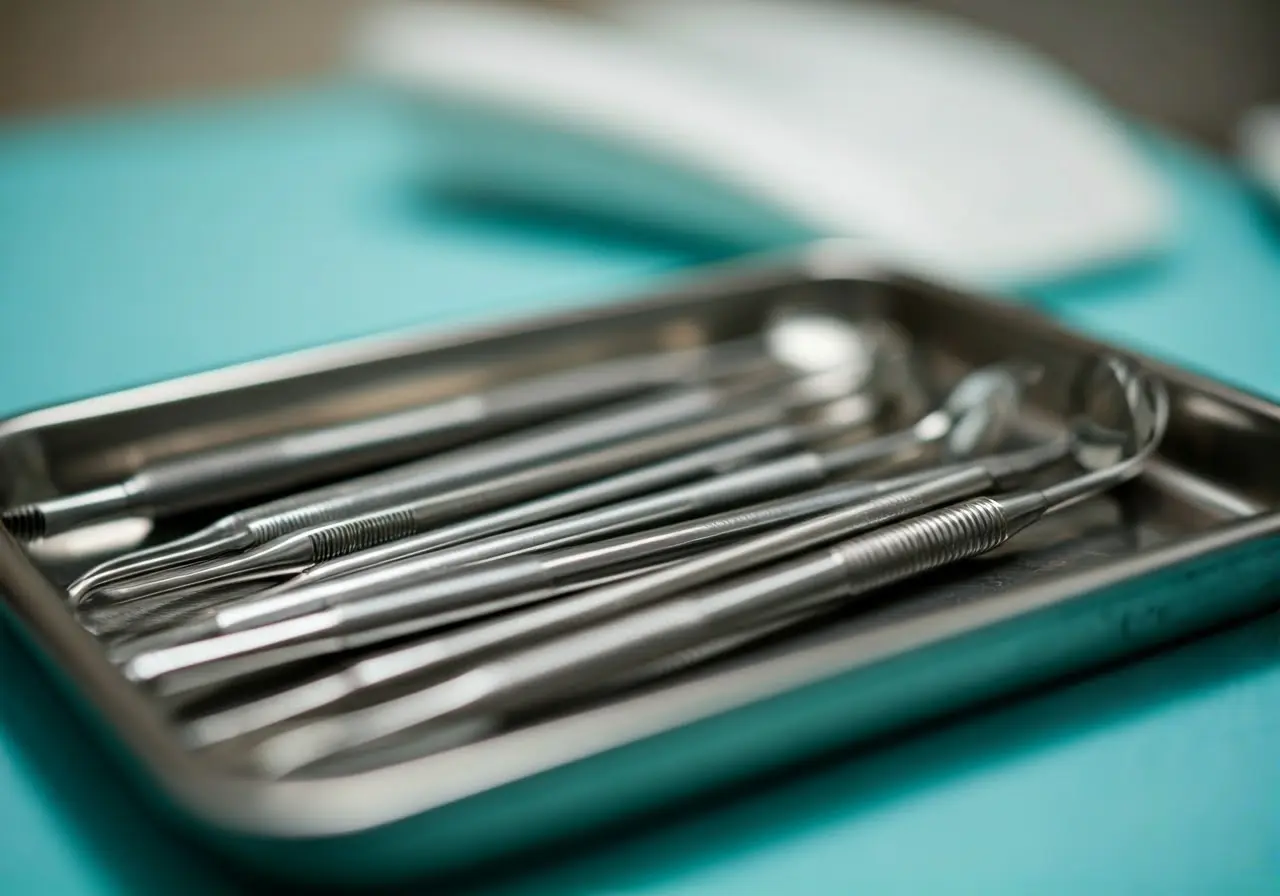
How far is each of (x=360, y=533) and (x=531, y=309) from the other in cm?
19

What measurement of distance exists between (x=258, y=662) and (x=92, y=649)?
1.6 inches

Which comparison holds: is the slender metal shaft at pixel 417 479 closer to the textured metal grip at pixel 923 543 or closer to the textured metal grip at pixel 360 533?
the textured metal grip at pixel 360 533

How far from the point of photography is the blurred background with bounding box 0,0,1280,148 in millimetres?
1052

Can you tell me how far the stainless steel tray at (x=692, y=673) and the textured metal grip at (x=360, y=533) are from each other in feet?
0.25

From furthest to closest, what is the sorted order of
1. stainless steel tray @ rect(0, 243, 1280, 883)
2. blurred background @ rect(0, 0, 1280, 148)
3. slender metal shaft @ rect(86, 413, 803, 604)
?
blurred background @ rect(0, 0, 1280, 148), slender metal shaft @ rect(86, 413, 803, 604), stainless steel tray @ rect(0, 243, 1280, 883)

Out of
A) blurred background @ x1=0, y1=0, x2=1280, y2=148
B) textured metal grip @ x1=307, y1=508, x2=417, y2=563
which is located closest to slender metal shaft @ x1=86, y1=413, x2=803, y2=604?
textured metal grip @ x1=307, y1=508, x2=417, y2=563

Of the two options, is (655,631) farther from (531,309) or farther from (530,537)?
(531,309)

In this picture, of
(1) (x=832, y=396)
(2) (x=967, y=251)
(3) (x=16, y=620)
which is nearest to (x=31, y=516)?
(3) (x=16, y=620)

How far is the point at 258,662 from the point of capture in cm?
35

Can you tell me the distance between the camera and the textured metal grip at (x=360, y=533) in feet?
1.32

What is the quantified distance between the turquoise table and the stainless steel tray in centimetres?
2

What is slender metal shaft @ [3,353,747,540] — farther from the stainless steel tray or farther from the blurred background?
the blurred background

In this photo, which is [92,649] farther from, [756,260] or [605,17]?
[605,17]

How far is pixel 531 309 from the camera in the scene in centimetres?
58
